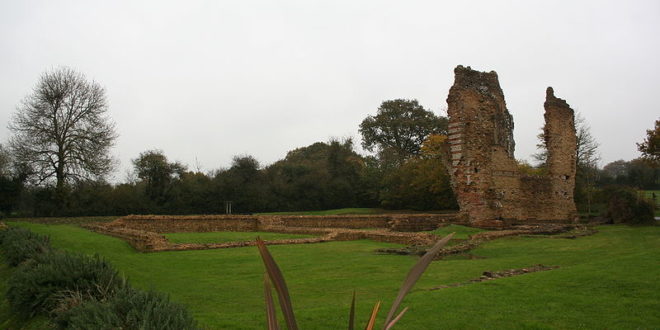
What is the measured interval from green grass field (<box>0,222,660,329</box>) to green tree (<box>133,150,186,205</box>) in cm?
2035

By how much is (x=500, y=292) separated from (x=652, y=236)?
1117 centimetres

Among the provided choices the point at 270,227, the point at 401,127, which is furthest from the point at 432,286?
the point at 401,127

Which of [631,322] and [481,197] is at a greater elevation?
[481,197]

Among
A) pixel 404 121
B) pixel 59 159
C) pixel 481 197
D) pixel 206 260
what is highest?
pixel 404 121

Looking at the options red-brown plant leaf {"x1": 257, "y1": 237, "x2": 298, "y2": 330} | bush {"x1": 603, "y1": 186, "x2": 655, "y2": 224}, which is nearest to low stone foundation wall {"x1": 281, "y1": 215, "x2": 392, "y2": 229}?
bush {"x1": 603, "y1": 186, "x2": 655, "y2": 224}

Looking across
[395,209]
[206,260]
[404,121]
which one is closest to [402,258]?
[206,260]

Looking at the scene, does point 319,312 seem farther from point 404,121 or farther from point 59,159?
point 404,121

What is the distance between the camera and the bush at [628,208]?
19.5 metres

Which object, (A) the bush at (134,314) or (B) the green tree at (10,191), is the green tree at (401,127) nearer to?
(B) the green tree at (10,191)

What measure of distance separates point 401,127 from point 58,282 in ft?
154

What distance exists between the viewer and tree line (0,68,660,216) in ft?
91.9

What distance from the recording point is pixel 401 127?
50.9 meters

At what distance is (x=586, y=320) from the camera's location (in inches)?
202

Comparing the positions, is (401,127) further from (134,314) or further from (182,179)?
(134,314)
